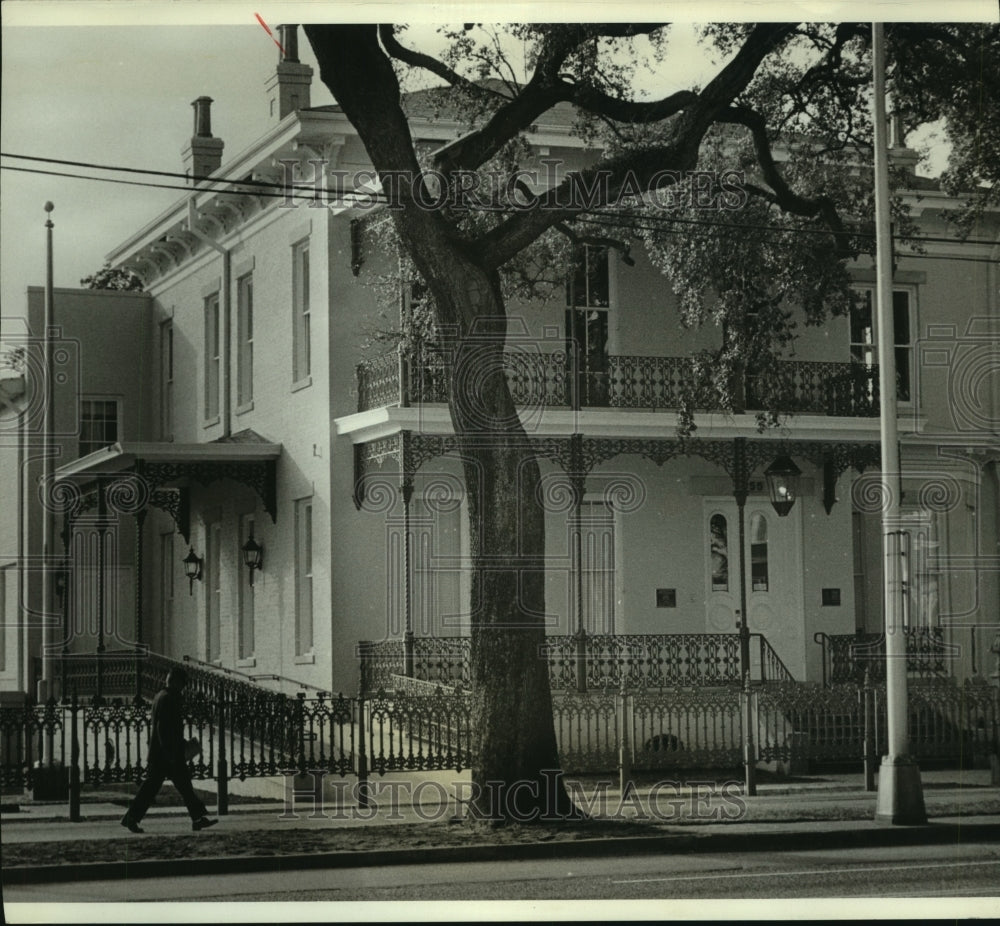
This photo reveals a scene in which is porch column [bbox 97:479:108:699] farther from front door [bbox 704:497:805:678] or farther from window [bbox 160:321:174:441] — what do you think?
front door [bbox 704:497:805:678]

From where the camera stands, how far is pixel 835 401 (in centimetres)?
1644

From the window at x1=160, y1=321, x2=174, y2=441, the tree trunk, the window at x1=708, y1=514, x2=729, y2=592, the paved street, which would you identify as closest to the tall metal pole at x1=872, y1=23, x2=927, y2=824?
the paved street

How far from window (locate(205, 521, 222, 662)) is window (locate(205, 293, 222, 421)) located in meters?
1.11

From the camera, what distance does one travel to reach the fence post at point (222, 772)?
14484 mm

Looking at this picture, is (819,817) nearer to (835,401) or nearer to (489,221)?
(835,401)

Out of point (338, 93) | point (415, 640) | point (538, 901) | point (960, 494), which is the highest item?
point (338, 93)

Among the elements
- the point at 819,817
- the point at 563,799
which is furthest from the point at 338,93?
the point at 819,817

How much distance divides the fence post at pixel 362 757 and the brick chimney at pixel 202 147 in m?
4.90

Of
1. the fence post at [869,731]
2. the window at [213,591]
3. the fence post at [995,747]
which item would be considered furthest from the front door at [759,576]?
the window at [213,591]

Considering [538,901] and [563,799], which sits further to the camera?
[563,799]

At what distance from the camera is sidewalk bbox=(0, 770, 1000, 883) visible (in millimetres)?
13344

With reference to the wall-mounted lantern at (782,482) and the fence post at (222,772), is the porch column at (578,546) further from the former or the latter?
the fence post at (222,772)

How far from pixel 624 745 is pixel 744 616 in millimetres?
1815

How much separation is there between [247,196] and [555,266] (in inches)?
116
